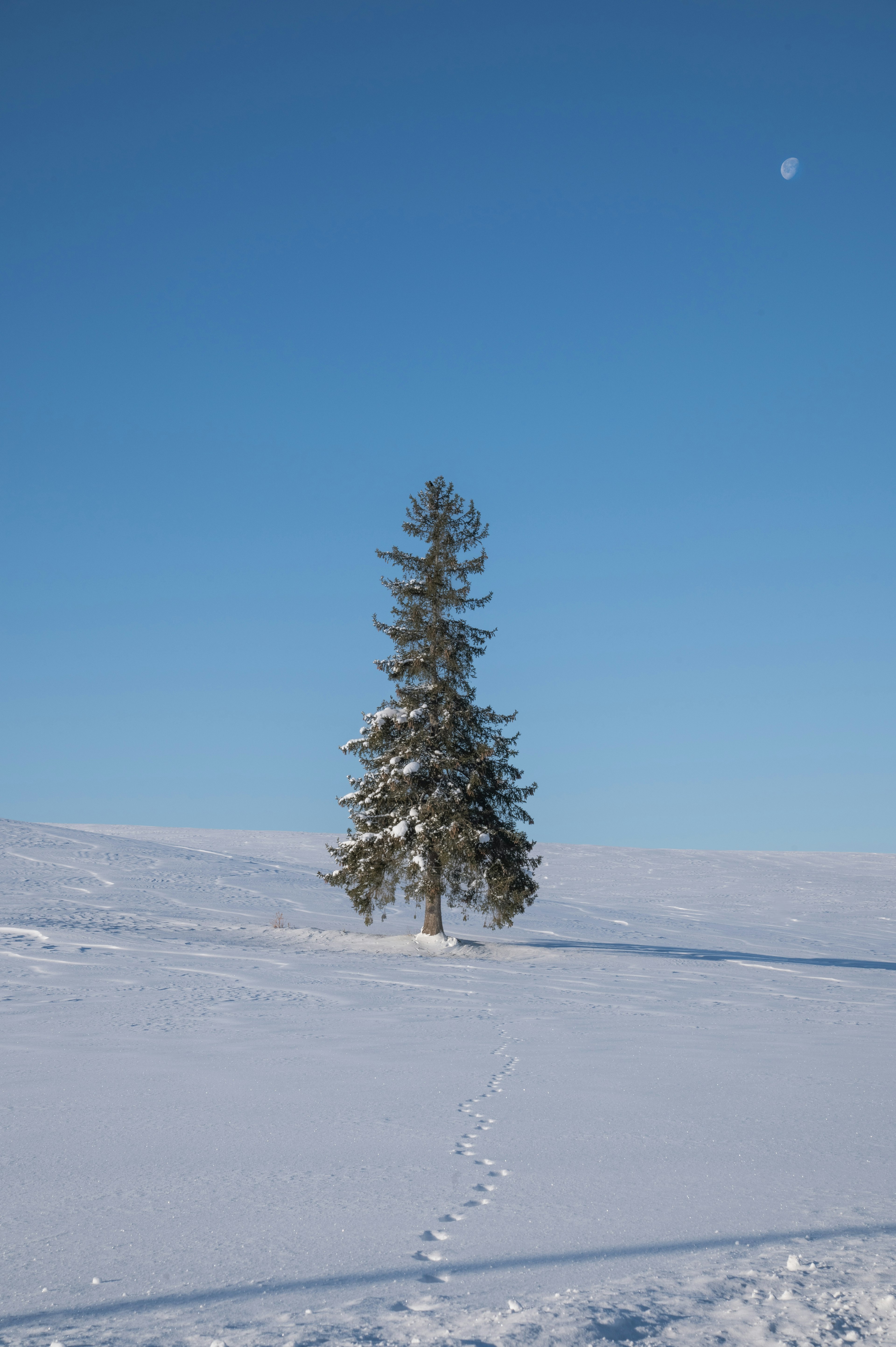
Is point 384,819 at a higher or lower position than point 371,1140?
higher

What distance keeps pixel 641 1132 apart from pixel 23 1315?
4259 millimetres

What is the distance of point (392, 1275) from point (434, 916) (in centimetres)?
2117

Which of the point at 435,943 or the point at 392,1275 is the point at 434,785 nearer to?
the point at 435,943

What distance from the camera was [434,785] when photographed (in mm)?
24688

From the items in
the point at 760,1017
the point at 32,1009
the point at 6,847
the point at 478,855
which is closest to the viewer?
the point at 32,1009

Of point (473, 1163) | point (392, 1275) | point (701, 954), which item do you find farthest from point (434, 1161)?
point (701, 954)

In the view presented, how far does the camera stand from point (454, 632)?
25859mm

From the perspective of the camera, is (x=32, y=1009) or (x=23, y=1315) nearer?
(x=23, y=1315)

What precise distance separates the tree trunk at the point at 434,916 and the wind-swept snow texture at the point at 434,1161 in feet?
24.8

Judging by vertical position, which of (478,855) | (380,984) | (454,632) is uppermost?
(454,632)

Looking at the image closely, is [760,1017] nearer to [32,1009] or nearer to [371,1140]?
[371,1140]

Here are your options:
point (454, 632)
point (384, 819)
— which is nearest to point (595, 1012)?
point (384, 819)

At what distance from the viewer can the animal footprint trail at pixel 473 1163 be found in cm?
409

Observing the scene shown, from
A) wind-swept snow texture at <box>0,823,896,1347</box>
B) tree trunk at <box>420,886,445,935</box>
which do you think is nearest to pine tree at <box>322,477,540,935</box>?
tree trunk at <box>420,886,445,935</box>
